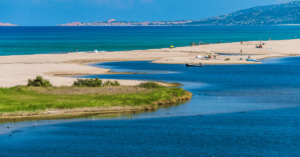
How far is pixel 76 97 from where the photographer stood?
186 feet

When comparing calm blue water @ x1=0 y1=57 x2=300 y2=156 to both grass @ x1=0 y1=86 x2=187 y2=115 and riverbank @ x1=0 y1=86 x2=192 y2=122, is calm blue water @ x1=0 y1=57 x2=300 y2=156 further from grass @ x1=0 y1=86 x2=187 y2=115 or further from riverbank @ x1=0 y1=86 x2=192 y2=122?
grass @ x1=0 y1=86 x2=187 y2=115

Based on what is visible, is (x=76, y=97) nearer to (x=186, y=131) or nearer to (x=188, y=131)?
(x=186, y=131)

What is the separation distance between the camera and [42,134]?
4288 cm

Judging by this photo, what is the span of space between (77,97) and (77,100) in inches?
79.5

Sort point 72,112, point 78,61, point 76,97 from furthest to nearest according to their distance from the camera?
point 78,61 < point 76,97 < point 72,112

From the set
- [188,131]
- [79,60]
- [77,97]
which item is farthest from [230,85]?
[79,60]

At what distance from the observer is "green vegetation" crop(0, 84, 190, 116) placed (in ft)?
169

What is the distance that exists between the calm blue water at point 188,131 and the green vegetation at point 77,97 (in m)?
3.49

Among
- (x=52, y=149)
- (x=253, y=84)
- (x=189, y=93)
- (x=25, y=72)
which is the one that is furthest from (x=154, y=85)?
(x=25, y=72)

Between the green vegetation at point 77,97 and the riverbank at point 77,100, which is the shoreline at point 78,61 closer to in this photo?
the riverbank at point 77,100

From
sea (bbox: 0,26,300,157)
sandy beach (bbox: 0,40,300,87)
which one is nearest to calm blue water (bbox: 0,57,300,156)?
sea (bbox: 0,26,300,157)

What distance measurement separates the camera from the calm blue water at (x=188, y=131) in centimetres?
3731

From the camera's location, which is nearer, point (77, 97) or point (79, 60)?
point (77, 97)

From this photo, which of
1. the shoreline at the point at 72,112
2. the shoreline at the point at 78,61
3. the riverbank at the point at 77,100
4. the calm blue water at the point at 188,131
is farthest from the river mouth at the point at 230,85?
the shoreline at the point at 78,61
